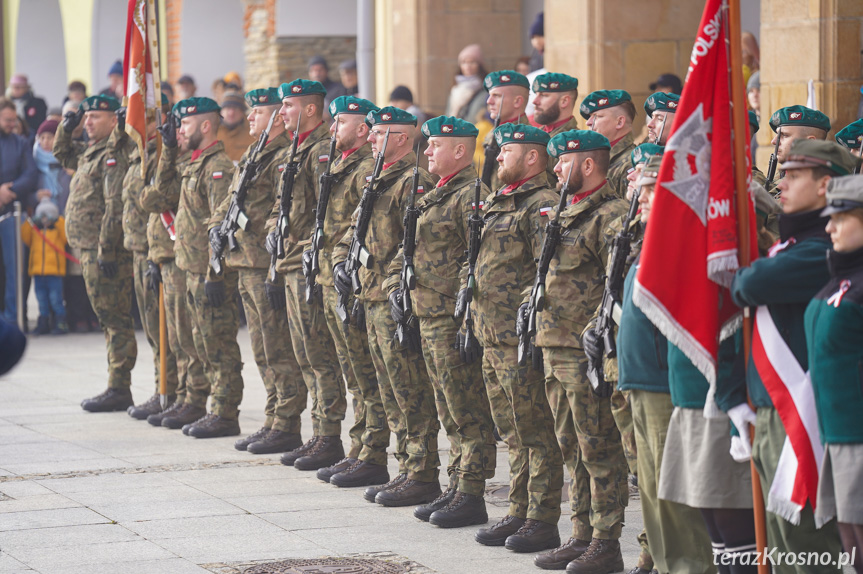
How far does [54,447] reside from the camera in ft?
30.8

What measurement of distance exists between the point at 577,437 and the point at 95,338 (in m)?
9.97

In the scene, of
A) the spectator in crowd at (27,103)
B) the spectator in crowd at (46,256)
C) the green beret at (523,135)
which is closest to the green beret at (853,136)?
the green beret at (523,135)

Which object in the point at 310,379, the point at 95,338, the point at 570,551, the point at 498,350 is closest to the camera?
the point at 570,551

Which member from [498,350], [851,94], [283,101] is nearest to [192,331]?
[283,101]

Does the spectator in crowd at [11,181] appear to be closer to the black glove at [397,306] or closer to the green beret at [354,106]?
the green beret at [354,106]

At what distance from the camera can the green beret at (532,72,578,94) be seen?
8.34 m

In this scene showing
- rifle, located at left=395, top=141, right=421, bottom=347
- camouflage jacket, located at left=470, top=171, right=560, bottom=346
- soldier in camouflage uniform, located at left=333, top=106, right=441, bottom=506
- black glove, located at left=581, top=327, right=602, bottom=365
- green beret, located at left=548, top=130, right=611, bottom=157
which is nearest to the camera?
black glove, located at left=581, top=327, right=602, bottom=365

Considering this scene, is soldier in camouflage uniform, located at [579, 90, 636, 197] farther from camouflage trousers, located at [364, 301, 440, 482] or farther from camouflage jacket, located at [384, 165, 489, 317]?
camouflage trousers, located at [364, 301, 440, 482]

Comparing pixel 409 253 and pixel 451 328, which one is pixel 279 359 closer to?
pixel 409 253

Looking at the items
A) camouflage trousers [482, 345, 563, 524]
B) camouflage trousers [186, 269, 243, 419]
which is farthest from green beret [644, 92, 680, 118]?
camouflage trousers [186, 269, 243, 419]

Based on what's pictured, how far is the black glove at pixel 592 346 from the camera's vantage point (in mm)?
5738

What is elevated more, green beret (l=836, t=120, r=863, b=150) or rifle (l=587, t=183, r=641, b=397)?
green beret (l=836, t=120, r=863, b=150)

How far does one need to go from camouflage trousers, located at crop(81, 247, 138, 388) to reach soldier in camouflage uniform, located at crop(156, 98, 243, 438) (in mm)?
1337

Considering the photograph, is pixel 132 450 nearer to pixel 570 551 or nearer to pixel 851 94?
pixel 570 551
